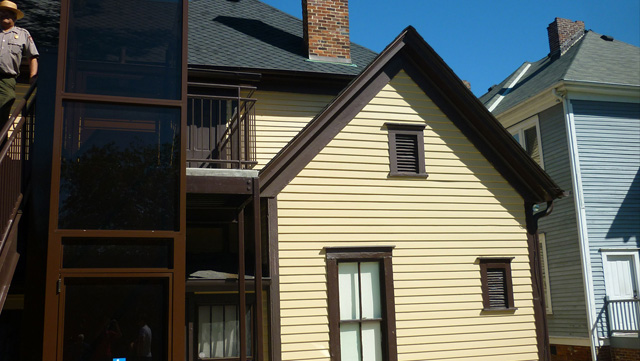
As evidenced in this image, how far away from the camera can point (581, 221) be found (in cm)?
1825

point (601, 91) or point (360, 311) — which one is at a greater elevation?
point (601, 91)

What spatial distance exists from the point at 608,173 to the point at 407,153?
9518mm

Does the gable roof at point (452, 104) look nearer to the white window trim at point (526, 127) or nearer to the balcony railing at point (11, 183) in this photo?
the balcony railing at point (11, 183)

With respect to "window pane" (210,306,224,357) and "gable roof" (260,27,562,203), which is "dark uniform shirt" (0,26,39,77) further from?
"gable roof" (260,27,562,203)

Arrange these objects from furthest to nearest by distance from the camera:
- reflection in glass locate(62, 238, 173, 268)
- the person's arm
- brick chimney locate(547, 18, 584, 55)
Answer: brick chimney locate(547, 18, 584, 55) → the person's arm → reflection in glass locate(62, 238, 173, 268)

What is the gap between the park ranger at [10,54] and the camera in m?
7.37

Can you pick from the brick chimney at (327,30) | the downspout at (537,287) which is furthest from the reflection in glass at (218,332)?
the brick chimney at (327,30)

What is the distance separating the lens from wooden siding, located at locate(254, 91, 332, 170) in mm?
12938

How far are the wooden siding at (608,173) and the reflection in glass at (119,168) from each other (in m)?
14.3

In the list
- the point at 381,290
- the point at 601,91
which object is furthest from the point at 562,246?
the point at 381,290

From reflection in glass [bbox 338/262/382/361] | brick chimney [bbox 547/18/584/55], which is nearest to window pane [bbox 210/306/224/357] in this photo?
reflection in glass [bbox 338/262/382/361]

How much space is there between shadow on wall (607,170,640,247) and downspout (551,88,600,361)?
3.14 feet

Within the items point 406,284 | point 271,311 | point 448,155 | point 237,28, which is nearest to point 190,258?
point 271,311

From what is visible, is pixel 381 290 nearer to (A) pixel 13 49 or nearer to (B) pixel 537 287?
(B) pixel 537 287
